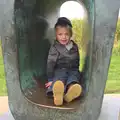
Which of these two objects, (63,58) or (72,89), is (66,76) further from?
(72,89)

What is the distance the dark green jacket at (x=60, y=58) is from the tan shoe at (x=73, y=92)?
0.38m

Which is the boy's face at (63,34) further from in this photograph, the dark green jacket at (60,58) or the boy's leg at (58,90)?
the boy's leg at (58,90)

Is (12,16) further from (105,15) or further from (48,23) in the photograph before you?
(48,23)

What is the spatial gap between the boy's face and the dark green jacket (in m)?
0.04

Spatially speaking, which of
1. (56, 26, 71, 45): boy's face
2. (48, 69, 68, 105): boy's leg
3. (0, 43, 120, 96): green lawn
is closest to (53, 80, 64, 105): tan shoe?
(48, 69, 68, 105): boy's leg

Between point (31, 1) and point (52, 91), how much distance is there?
0.75 metres

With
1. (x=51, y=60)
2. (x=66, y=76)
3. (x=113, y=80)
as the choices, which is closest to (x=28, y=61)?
(x=51, y=60)

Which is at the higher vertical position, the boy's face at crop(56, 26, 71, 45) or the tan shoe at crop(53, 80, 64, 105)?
the boy's face at crop(56, 26, 71, 45)

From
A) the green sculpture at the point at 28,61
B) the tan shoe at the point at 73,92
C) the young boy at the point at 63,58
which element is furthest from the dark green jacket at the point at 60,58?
the tan shoe at the point at 73,92

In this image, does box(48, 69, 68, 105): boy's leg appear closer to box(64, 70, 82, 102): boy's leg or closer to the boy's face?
box(64, 70, 82, 102): boy's leg

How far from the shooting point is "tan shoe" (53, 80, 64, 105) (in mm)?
2740

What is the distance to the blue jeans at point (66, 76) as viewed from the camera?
3062 millimetres

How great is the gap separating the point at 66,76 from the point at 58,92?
16.2 inches

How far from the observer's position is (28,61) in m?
3.34
